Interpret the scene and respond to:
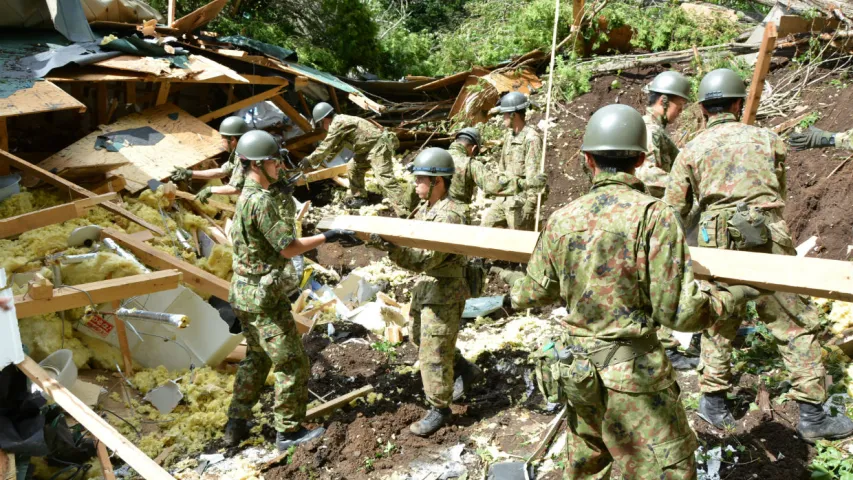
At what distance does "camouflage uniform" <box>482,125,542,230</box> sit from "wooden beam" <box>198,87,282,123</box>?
13.6ft

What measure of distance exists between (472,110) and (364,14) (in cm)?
402

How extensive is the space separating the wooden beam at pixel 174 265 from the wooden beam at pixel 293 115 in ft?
16.1

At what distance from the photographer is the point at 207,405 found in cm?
546

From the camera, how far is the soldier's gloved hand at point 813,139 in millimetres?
4692

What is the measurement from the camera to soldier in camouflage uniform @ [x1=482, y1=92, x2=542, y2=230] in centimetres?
781

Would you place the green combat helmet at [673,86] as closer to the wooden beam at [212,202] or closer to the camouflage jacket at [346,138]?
the wooden beam at [212,202]

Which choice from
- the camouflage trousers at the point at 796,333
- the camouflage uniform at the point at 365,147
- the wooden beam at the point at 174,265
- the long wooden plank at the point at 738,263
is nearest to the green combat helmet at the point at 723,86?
the camouflage trousers at the point at 796,333

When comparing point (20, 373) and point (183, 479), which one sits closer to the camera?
point (20, 373)

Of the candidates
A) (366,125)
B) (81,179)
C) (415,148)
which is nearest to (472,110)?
(415,148)

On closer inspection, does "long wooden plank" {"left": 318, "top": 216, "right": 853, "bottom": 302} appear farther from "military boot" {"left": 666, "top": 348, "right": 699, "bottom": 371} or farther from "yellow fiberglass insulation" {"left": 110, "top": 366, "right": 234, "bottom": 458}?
"yellow fiberglass insulation" {"left": 110, "top": 366, "right": 234, "bottom": 458}

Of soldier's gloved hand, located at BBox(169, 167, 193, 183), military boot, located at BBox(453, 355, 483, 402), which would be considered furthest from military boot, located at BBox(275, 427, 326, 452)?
soldier's gloved hand, located at BBox(169, 167, 193, 183)

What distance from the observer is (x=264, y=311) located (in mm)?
4699

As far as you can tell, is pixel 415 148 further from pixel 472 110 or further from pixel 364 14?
pixel 364 14

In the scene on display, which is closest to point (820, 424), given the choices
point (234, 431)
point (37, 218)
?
point (234, 431)
